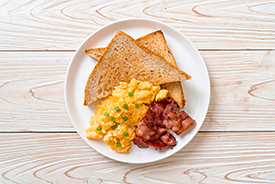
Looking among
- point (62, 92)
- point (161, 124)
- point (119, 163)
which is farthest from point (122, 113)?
point (62, 92)

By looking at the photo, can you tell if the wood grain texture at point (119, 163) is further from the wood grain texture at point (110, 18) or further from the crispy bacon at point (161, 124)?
the wood grain texture at point (110, 18)

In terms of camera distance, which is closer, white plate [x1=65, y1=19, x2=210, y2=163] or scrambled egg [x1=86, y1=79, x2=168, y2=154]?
scrambled egg [x1=86, y1=79, x2=168, y2=154]

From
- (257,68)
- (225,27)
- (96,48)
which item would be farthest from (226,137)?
(96,48)

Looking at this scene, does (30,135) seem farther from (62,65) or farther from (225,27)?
(225,27)

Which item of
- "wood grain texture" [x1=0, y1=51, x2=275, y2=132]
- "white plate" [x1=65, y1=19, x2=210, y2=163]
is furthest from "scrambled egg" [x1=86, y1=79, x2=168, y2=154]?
"wood grain texture" [x1=0, y1=51, x2=275, y2=132]

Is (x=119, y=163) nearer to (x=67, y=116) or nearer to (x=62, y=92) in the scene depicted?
(x=67, y=116)

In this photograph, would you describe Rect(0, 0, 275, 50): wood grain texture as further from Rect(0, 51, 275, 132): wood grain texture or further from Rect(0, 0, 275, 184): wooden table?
Rect(0, 51, 275, 132): wood grain texture
